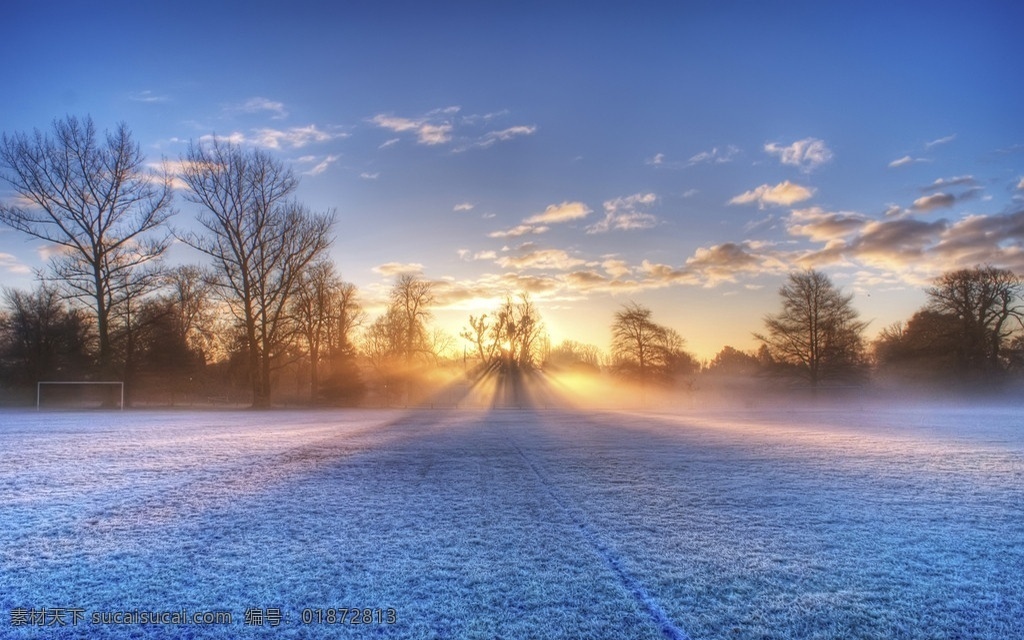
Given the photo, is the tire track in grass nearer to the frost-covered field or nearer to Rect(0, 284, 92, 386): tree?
the frost-covered field

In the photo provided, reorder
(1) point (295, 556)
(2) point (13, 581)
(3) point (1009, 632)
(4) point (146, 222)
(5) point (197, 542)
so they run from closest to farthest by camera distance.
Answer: (3) point (1009, 632) < (2) point (13, 581) < (1) point (295, 556) < (5) point (197, 542) < (4) point (146, 222)

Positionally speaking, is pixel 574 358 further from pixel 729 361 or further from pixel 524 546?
pixel 524 546

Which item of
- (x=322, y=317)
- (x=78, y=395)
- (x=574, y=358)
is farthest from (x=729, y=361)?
(x=78, y=395)

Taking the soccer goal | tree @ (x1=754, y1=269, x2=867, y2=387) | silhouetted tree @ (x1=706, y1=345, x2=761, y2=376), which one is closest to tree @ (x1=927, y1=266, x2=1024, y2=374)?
tree @ (x1=754, y1=269, x2=867, y2=387)

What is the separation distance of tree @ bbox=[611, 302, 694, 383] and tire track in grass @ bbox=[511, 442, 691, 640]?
48165 millimetres

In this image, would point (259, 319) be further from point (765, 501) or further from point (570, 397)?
point (765, 501)

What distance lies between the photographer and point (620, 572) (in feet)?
14.9

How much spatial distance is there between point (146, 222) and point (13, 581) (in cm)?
3455

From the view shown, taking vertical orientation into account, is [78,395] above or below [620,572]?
below

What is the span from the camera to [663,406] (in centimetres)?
5456

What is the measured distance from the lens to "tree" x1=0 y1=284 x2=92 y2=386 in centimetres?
3806

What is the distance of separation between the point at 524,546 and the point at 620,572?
3.40ft

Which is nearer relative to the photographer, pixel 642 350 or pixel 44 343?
pixel 44 343

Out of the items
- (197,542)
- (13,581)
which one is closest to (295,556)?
(197,542)
